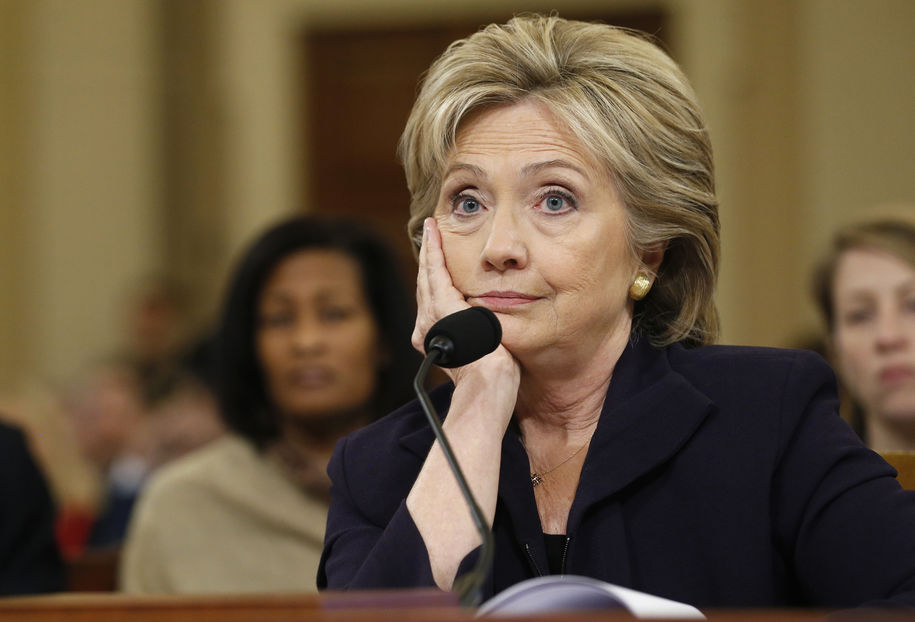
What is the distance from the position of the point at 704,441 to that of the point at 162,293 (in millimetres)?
5294

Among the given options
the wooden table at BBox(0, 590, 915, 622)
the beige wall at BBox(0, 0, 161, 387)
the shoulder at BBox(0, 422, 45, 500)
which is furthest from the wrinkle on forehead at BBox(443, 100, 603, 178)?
the beige wall at BBox(0, 0, 161, 387)

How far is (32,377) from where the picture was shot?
22.4ft

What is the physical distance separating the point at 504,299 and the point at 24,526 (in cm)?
153

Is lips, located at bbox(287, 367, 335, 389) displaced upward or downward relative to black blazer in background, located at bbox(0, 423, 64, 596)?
upward

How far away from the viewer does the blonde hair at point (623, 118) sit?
189 centimetres

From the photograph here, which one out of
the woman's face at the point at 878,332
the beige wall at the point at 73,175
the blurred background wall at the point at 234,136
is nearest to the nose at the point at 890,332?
the woman's face at the point at 878,332

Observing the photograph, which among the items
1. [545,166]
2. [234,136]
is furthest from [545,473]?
[234,136]

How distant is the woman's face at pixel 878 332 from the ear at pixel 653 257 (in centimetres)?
113

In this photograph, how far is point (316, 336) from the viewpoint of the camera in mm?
3412

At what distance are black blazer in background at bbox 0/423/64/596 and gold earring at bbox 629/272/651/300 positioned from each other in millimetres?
1605

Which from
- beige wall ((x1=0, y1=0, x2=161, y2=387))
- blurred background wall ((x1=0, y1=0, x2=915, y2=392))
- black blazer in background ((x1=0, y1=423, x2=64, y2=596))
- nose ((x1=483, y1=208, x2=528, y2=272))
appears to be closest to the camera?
nose ((x1=483, y1=208, x2=528, y2=272))

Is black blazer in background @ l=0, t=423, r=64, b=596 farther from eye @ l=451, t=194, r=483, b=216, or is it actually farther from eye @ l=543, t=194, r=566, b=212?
eye @ l=543, t=194, r=566, b=212

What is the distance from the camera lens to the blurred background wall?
6.40 m

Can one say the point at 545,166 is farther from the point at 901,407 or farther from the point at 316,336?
the point at 316,336
